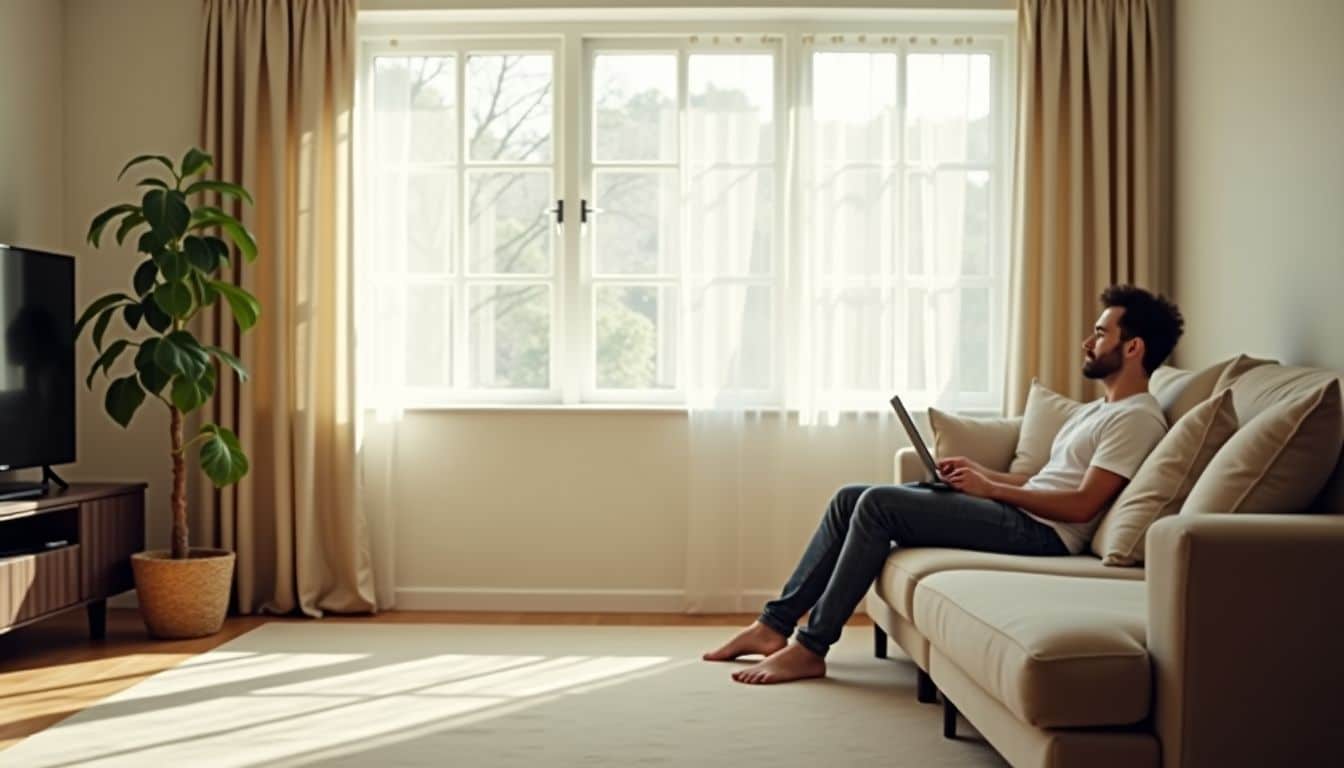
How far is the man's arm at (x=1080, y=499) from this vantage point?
361 centimetres

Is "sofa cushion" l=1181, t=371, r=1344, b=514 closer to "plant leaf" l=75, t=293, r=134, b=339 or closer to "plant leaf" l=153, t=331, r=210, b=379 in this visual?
"plant leaf" l=153, t=331, r=210, b=379

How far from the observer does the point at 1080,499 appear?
3.63m

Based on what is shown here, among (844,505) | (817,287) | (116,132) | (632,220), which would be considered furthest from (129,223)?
(844,505)

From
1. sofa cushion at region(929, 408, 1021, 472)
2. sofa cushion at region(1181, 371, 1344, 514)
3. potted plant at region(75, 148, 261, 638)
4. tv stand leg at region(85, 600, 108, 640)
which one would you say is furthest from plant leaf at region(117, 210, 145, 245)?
sofa cushion at region(1181, 371, 1344, 514)

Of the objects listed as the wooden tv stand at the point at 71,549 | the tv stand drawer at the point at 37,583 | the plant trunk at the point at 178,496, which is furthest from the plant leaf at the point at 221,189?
the tv stand drawer at the point at 37,583

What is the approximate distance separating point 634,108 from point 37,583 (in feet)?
8.72

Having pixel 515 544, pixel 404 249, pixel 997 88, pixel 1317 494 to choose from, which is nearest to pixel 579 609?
pixel 515 544

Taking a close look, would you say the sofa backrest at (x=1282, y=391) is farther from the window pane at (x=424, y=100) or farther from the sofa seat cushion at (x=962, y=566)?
the window pane at (x=424, y=100)

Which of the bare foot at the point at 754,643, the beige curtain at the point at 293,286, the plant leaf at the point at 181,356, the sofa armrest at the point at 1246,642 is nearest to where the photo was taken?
the sofa armrest at the point at 1246,642

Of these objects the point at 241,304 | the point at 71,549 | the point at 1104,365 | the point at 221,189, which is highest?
the point at 221,189

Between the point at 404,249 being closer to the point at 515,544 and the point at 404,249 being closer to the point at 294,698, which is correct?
the point at 515,544

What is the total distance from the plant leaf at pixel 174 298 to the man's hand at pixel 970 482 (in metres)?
2.49

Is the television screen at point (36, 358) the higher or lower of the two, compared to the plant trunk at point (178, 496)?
higher

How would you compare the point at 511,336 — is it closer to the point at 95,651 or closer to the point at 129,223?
the point at 129,223
